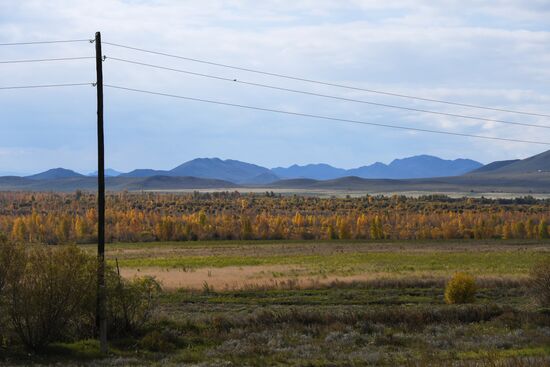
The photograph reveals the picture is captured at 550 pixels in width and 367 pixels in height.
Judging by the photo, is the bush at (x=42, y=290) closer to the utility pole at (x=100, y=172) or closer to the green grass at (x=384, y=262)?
the utility pole at (x=100, y=172)

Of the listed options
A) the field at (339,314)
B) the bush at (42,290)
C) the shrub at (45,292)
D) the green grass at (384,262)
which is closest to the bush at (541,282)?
the field at (339,314)

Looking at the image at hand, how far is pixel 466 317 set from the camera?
29594mm

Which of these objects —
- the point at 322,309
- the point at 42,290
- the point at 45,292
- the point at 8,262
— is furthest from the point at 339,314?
the point at 8,262

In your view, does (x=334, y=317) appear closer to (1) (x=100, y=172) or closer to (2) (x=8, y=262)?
(1) (x=100, y=172)

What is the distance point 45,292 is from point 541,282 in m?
19.2

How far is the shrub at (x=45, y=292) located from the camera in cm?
2245

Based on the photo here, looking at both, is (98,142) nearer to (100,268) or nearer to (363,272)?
(100,268)

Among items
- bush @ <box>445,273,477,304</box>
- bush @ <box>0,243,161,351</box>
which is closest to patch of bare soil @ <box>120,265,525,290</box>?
bush @ <box>445,273,477,304</box>

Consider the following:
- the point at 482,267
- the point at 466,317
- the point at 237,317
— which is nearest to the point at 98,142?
the point at 237,317

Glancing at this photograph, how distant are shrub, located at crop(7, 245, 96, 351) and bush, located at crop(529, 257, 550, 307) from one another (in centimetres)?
1760

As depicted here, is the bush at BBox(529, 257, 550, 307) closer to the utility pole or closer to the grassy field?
the grassy field

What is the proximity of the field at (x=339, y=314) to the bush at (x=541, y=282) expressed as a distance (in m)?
0.85

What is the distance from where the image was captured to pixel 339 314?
29484 mm

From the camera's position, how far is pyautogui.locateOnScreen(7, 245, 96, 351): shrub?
22453mm
